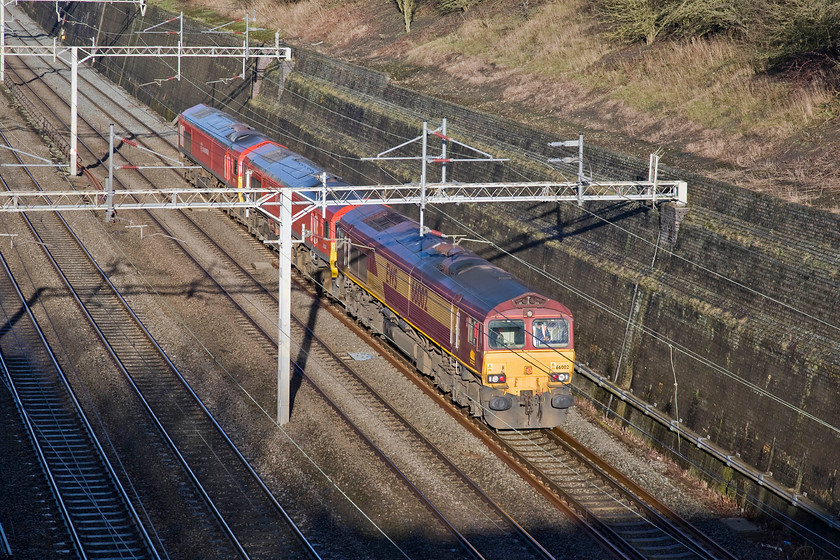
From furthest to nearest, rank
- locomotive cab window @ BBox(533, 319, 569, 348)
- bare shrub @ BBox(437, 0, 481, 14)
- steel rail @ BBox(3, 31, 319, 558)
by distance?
bare shrub @ BBox(437, 0, 481, 14) < locomotive cab window @ BBox(533, 319, 569, 348) < steel rail @ BBox(3, 31, 319, 558)

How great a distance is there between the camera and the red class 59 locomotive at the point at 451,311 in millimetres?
20828

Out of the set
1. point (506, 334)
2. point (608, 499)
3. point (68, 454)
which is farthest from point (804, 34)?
point (68, 454)

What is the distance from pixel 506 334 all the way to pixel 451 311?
156 cm

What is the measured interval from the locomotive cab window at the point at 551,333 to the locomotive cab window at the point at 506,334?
35cm

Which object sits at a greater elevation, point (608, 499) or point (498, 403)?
point (498, 403)

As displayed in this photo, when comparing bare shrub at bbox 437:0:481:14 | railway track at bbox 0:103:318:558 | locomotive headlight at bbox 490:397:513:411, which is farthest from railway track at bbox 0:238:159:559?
bare shrub at bbox 437:0:481:14

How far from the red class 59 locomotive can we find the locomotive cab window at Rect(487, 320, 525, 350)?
0.02 m

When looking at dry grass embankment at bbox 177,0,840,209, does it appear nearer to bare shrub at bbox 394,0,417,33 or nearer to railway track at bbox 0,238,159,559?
bare shrub at bbox 394,0,417,33

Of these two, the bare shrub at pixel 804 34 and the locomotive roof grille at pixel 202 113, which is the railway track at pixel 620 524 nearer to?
the bare shrub at pixel 804 34

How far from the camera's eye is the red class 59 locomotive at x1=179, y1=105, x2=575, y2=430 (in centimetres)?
2083

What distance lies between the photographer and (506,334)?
20.8 meters

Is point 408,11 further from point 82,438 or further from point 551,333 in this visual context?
point 82,438

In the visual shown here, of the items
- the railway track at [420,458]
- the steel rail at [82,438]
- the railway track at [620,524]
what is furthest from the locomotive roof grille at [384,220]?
the steel rail at [82,438]

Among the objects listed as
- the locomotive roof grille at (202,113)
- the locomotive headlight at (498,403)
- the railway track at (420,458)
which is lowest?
the railway track at (420,458)
